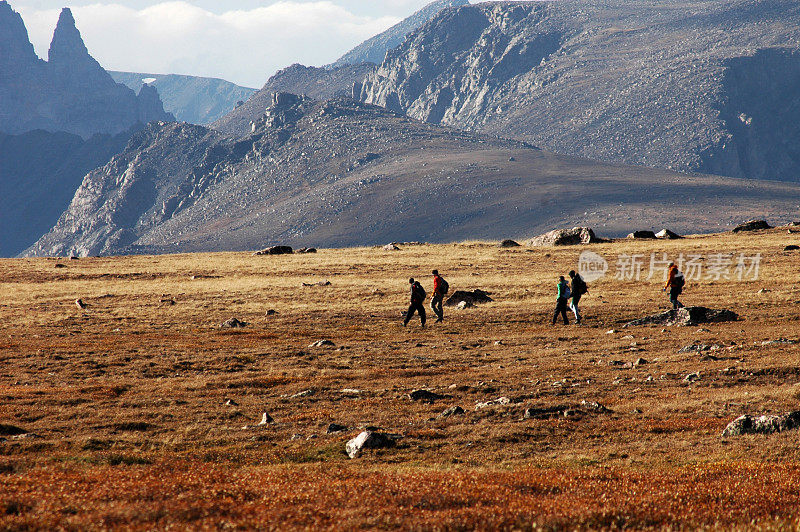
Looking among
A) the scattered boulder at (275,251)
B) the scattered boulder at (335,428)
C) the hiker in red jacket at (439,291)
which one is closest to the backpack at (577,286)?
the hiker in red jacket at (439,291)

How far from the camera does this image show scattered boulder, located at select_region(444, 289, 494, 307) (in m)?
39.2

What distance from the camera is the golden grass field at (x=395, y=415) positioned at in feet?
30.5

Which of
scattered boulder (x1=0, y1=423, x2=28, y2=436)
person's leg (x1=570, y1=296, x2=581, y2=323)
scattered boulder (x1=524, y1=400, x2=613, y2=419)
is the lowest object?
scattered boulder (x1=0, y1=423, x2=28, y2=436)

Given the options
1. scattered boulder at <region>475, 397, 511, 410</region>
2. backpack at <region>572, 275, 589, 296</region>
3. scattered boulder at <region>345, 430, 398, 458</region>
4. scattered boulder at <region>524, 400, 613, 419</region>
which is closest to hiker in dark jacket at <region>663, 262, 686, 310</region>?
backpack at <region>572, 275, 589, 296</region>

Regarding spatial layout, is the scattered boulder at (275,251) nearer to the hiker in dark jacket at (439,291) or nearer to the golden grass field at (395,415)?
the golden grass field at (395,415)

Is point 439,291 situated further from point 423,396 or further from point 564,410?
point 564,410

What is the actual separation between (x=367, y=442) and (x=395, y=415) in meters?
2.91

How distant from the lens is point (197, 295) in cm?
4528

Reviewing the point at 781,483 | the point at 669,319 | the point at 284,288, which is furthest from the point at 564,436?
the point at 284,288

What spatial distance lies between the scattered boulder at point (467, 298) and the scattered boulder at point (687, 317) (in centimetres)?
1070

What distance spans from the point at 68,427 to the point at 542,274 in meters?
37.4

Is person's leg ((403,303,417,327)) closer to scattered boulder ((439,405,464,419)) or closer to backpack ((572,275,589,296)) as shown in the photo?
backpack ((572,275,589,296))

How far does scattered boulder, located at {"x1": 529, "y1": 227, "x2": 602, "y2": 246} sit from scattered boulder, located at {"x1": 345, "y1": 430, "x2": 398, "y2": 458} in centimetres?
5863

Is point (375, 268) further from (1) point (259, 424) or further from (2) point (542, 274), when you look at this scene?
(1) point (259, 424)
